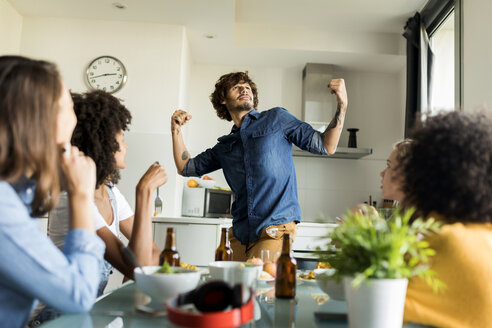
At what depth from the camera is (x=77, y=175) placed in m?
0.88

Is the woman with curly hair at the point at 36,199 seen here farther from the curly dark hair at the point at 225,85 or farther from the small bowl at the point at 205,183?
the small bowl at the point at 205,183

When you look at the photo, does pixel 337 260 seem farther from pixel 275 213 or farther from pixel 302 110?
pixel 302 110

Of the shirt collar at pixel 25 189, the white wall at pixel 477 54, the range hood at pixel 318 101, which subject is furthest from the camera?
the range hood at pixel 318 101

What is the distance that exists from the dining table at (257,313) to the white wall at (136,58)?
2.48 meters

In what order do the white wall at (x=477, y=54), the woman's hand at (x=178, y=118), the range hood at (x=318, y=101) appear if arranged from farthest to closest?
the range hood at (x=318, y=101), the white wall at (x=477, y=54), the woman's hand at (x=178, y=118)

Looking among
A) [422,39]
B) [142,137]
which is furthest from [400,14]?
[142,137]

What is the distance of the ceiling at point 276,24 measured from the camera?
11.4ft


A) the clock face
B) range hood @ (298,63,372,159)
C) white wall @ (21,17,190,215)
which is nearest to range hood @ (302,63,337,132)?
range hood @ (298,63,372,159)

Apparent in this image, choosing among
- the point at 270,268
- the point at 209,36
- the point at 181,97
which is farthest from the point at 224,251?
the point at 209,36

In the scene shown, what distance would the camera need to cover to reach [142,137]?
3619 mm

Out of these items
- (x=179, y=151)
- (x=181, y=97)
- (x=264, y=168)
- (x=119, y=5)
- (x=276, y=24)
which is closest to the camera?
(x=264, y=168)

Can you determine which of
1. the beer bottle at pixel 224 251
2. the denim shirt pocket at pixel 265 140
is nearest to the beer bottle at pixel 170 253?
the beer bottle at pixel 224 251

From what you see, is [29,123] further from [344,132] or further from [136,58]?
[344,132]

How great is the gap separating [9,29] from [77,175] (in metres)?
3.19
